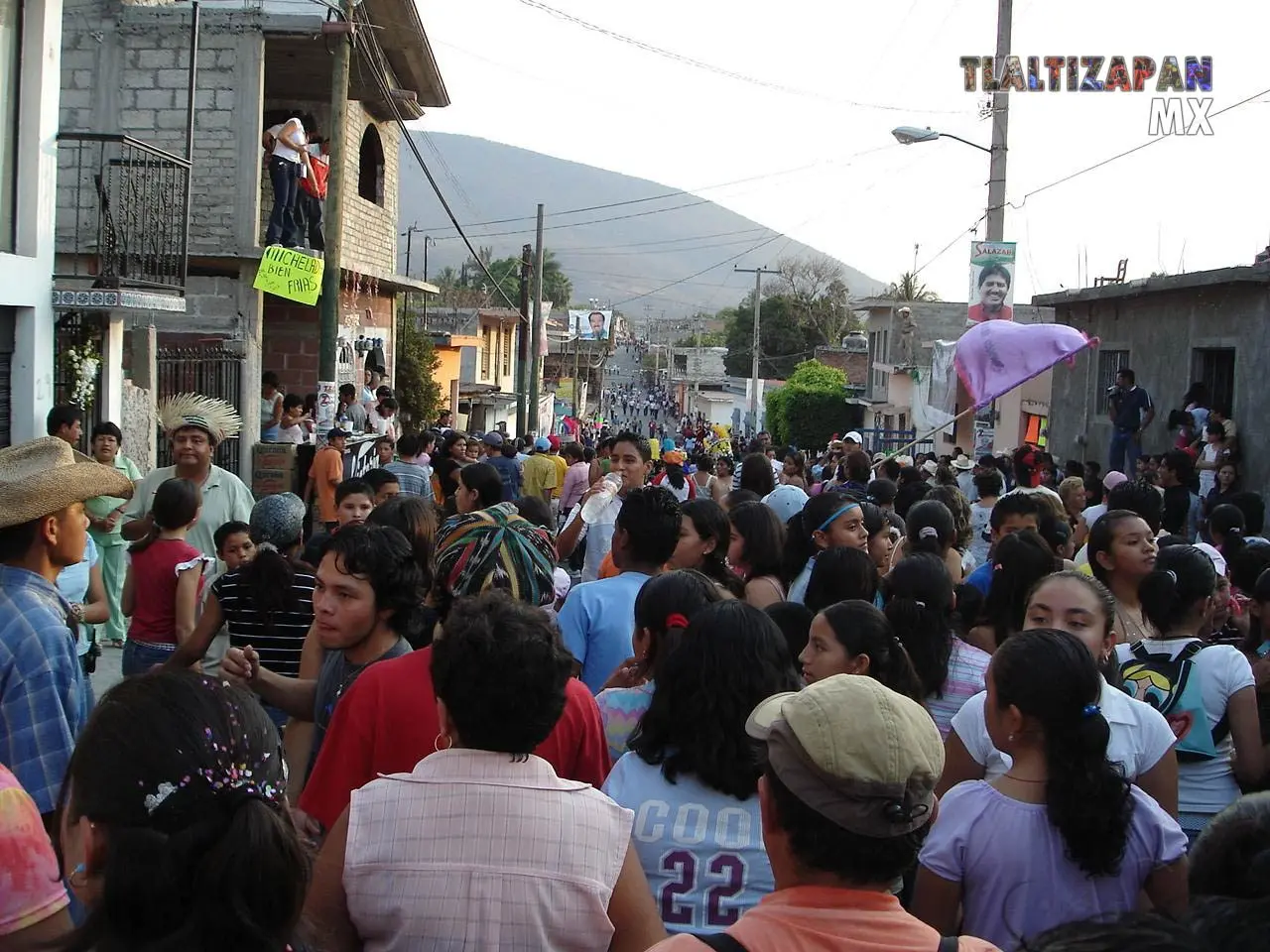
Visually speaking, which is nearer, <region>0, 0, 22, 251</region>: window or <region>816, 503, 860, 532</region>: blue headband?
<region>816, 503, 860, 532</region>: blue headband

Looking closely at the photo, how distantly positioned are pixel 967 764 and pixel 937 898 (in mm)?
727

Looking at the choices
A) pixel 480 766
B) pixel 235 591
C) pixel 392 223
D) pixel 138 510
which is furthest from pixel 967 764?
pixel 392 223

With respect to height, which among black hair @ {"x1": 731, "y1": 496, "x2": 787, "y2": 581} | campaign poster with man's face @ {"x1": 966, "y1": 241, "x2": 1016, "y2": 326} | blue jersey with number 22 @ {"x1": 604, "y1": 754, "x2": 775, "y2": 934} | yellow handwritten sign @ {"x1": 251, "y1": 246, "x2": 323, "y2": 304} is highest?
campaign poster with man's face @ {"x1": 966, "y1": 241, "x2": 1016, "y2": 326}

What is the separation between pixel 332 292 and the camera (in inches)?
554

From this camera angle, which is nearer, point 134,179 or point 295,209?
point 134,179

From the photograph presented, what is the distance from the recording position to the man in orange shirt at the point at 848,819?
2.19 metres

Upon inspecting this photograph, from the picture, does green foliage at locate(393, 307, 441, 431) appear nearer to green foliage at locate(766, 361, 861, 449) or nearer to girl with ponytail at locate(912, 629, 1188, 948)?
green foliage at locate(766, 361, 861, 449)

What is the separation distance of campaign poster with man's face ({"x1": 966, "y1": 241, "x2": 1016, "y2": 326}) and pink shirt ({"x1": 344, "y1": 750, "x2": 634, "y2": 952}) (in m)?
15.6

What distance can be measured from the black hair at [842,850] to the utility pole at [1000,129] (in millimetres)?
17201

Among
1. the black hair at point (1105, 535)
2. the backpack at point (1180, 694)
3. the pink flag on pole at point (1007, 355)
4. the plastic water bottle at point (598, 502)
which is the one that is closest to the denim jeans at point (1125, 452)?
the pink flag on pole at point (1007, 355)

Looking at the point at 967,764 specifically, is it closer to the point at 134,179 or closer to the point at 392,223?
the point at 134,179

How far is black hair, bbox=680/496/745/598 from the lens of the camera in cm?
575

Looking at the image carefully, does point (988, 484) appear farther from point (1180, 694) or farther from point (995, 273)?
point (995, 273)

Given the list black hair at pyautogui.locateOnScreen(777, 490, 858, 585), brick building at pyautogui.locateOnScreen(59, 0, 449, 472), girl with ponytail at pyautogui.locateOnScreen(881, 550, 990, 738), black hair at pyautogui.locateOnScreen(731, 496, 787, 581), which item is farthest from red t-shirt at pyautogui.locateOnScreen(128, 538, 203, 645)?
brick building at pyautogui.locateOnScreen(59, 0, 449, 472)
